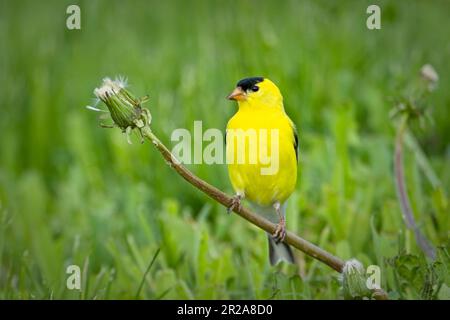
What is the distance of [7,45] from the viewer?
344 cm

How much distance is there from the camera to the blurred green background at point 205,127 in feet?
6.22

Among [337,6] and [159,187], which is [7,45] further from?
[337,6]

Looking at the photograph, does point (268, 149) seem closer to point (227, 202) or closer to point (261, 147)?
point (261, 147)

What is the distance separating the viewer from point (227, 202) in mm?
1217

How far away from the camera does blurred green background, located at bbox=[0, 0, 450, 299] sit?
1.89m

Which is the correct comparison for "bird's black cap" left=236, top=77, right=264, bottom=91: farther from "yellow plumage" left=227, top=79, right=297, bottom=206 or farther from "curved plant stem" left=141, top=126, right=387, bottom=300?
"curved plant stem" left=141, top=126, right=387, bottom=300

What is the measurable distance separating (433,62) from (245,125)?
158 cm

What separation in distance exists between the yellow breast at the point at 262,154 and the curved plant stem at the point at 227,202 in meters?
0.07

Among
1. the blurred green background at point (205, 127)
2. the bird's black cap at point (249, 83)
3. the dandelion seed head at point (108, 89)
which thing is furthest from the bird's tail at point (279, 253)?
the dandelion seed head at point (108, 89)

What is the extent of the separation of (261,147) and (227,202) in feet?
0.41

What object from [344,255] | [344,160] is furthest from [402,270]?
[344,160]

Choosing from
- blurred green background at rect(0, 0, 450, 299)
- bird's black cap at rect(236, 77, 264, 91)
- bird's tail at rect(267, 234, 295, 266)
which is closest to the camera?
bird's black cap at rect(236, 77, 264, 91)

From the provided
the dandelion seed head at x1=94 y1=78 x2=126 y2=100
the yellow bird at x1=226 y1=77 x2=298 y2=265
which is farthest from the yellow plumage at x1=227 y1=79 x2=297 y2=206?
the dandelion seed head at x1=94 y1=78 x2=126 y2=100

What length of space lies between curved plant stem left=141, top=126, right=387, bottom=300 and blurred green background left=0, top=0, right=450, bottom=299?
215mm
